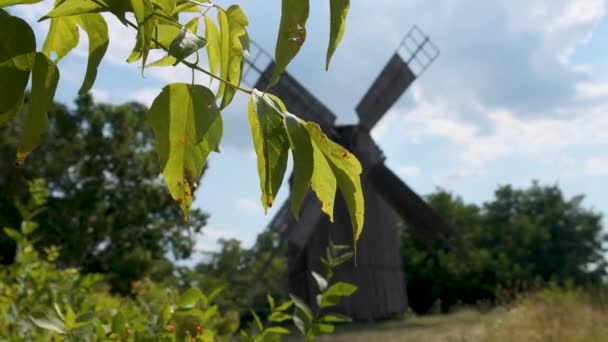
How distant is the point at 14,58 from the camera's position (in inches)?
23.0

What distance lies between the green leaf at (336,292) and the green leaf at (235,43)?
640mm

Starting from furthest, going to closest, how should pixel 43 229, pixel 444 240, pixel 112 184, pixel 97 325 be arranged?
pixel 112 184
pixel 43 229
pixel 444 240
pixel 97 325

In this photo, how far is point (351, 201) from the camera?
2.12 feet

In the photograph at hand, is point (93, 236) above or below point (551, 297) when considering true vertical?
above

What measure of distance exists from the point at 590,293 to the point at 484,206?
27.4 m

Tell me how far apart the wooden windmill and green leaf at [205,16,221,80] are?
1597cm

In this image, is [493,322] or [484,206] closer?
[493,322]

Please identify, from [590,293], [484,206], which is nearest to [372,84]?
[590,293]

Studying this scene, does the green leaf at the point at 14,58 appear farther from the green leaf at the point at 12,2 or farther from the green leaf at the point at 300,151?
the green leaf at the point at 300,151

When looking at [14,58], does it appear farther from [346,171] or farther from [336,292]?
[336,292]

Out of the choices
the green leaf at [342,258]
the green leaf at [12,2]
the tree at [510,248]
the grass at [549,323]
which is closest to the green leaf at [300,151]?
the green leaf at [12,2]

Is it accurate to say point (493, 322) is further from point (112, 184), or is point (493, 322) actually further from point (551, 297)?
point (112, 184)

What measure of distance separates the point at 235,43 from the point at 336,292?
2.30 ft

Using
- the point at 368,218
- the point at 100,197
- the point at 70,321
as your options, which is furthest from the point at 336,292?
the point at 100,197
